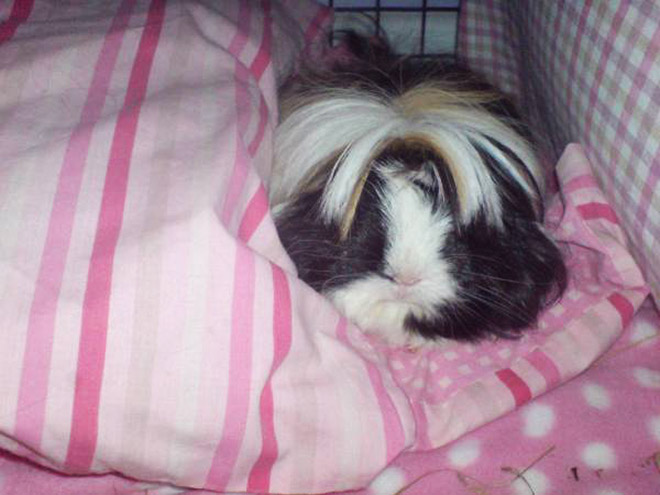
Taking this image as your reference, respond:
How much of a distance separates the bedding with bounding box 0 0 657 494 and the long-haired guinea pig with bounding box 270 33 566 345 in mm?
69

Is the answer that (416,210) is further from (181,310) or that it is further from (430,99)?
(181,310)

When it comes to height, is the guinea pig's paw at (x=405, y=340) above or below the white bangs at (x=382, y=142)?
below

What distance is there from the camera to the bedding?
27.7 inches

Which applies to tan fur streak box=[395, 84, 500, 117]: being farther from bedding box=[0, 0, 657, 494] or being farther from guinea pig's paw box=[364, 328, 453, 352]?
guinea pig's paw box=[364, 328, 453, 352]

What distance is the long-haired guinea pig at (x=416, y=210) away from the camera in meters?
0.90

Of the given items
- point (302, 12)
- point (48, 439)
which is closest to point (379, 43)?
point (302, 12)

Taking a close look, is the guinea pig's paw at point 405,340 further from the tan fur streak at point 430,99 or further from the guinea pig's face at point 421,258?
the tan fur streak at point 430,99

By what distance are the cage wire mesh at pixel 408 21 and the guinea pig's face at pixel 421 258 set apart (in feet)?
2.18

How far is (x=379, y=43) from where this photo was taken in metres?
1.36

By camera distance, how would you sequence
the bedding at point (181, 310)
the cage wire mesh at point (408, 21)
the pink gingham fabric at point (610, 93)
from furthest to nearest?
the cage wire mesh at point (408, 21), the pink gingham fabric at point (610, 93), the bedding at point (181, 310)

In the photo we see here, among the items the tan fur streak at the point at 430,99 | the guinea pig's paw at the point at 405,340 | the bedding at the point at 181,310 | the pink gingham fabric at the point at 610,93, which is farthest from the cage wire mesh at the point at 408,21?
the guinea pig's paw at the point at 405,340

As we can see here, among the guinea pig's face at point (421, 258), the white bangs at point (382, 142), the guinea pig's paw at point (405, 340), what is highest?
the white bangs at point (382, 142)

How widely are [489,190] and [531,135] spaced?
27 cm

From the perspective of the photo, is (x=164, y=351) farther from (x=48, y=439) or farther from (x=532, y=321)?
(x=532, y=321)
